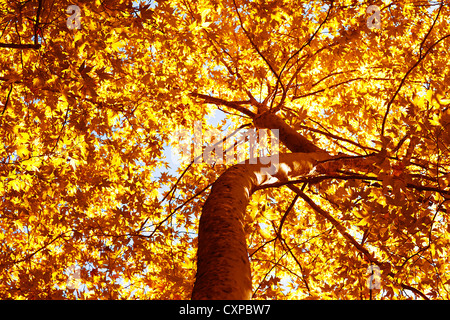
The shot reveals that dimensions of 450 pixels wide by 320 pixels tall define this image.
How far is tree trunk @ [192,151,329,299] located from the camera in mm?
1441

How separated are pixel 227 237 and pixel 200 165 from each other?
422 centimetres

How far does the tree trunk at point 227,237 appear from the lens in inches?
56.7

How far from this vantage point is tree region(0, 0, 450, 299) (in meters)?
2.75

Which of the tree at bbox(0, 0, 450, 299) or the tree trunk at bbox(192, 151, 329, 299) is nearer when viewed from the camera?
the tree trunk at bbox(192, 151, 329, 299)

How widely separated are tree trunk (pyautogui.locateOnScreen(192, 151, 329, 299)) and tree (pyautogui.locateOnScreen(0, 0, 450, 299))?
16 millimetres

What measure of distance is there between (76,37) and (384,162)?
3.27 m

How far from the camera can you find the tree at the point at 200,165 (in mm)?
2752

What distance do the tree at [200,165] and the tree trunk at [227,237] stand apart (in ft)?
0.05

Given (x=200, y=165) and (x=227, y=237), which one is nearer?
(x=227, y=237)

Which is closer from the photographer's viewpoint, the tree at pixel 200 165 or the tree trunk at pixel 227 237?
→ the tree trunk at pixel 227 237

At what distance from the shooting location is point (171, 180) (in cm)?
554

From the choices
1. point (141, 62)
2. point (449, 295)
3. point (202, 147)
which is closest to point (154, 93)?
point (141, 62)

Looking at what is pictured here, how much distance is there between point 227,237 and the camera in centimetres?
177

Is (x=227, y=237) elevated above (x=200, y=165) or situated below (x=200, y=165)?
below
